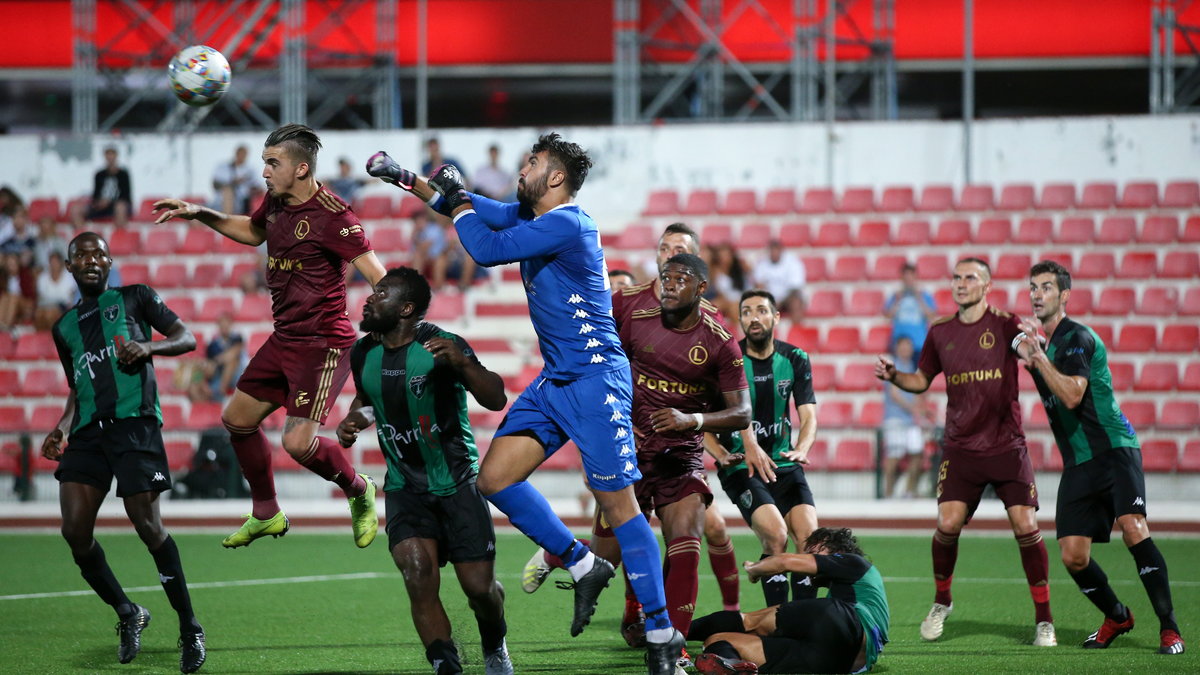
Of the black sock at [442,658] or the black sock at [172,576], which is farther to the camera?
the black sock at [172,576]

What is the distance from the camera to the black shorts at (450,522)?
21.5 feet

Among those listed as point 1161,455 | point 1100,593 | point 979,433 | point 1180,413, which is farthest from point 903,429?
point 1100,593

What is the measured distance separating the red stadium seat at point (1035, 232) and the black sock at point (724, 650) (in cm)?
1426

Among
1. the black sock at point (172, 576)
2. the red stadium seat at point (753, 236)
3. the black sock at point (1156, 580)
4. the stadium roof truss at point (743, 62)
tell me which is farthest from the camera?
the stadium roof truss at point (743, 62)

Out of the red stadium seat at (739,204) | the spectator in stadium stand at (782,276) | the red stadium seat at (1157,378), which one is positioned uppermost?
the red stadium seat at (739,204)

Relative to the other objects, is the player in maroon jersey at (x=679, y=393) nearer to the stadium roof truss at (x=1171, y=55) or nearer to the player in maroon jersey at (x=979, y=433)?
the player in maroon jersey at (x=979, y=433)

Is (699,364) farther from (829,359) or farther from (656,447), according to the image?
(829,359)

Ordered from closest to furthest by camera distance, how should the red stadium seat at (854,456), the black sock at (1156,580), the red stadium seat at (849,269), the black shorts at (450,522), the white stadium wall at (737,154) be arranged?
the black shorts at (450,522), the black sock at (1156,580), the red stadium seat at (854,456), the red stadium seat at (849,269), the white stadium wall at (737,154)

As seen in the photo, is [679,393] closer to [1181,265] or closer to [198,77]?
[198,77]

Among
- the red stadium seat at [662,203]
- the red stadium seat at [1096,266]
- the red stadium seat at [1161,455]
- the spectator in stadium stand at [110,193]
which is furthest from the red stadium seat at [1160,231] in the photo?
the spectator in stadium stand at [110,193]

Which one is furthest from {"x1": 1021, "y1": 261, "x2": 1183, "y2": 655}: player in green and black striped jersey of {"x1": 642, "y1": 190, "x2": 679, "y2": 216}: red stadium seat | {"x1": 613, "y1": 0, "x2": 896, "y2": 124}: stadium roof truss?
{"x1": 613, "y1": 0, "x2": 896, "y2": 124}: stadium roof truss

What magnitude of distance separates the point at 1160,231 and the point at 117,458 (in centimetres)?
1601

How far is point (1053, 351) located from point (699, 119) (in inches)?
582

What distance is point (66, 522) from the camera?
752 centimetres
